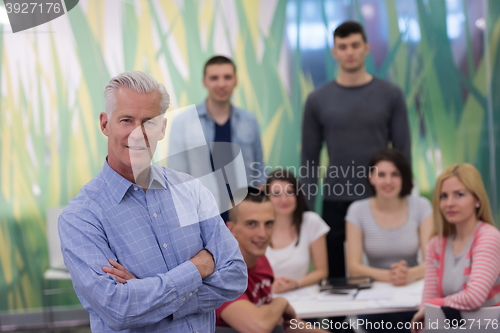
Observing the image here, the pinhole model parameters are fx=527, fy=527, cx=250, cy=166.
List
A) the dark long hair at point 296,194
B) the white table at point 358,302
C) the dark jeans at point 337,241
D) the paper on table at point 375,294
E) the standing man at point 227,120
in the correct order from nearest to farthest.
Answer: the white table at point 358,302, the paper on table at point 375,294, the standing man at point 227,120, the dark long hair at point 296,194, the dark jeans at point 337,241

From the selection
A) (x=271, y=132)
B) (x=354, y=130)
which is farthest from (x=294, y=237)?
(x=271, y=132)

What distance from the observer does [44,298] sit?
12.8ft

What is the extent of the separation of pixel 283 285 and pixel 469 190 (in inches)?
38.7

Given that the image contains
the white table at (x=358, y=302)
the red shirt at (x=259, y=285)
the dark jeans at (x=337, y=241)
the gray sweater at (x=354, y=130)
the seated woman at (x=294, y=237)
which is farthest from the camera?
the dark jeans at (x=337, y=241)

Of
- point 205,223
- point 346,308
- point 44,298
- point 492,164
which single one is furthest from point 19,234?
point 492,164

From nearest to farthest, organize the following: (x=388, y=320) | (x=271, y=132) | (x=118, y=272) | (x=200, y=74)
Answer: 1. (x=118, y=272)
2. (x=388, y=320)
3. (x=200, y=74)
4. (x=271, y=132)

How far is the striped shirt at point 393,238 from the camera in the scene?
2.90m

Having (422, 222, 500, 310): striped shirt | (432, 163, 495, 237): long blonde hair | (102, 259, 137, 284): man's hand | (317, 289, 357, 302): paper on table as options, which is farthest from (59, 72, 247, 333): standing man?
(432, 163, 495, 237): long blonde hair

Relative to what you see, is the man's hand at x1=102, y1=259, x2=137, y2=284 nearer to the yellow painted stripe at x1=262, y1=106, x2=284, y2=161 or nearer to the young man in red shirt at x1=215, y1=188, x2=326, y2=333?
the young man in red shirt at x1=215, y1=188, x2=326, y2=333

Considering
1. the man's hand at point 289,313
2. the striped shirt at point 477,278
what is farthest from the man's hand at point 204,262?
the striped shirt at point 477,278

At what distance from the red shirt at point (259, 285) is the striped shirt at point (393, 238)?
88 cm

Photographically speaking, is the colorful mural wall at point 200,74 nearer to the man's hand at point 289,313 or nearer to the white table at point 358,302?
the white table at point 358,302

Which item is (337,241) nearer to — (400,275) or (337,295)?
(400,275)

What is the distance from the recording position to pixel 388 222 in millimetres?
2932
